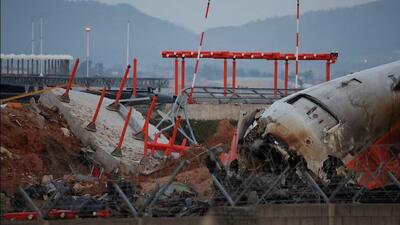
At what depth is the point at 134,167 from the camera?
32.5 meters

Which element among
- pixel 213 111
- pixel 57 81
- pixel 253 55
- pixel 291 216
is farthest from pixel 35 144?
pixel 57 81

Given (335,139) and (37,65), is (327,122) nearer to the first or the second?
(335,139)

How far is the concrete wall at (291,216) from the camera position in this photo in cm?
2056

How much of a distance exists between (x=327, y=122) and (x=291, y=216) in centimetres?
620

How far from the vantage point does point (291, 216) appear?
22.2m

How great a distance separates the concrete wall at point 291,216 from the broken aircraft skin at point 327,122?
356 centimetres

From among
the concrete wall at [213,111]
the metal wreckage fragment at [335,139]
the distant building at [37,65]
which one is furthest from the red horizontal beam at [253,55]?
the distant building at [37,65]

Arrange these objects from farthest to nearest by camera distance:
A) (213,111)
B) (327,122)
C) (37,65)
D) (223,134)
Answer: (37,65)
(213,111)
(223,134)
(327,122)

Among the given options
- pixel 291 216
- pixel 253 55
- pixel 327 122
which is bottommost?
pixel 291 216

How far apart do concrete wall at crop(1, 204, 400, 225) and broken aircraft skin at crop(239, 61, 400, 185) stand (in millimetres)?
3562

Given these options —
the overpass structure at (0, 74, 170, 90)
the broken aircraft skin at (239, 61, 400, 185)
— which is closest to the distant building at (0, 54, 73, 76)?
the overpass structure at (0, 74, 170, 90)

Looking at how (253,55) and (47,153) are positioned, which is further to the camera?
(253,55)

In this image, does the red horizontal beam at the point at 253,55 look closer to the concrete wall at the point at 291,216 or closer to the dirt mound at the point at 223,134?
the dirt mound at the point at 223,134

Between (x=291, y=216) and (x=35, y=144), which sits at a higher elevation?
(x=35, y=144)
